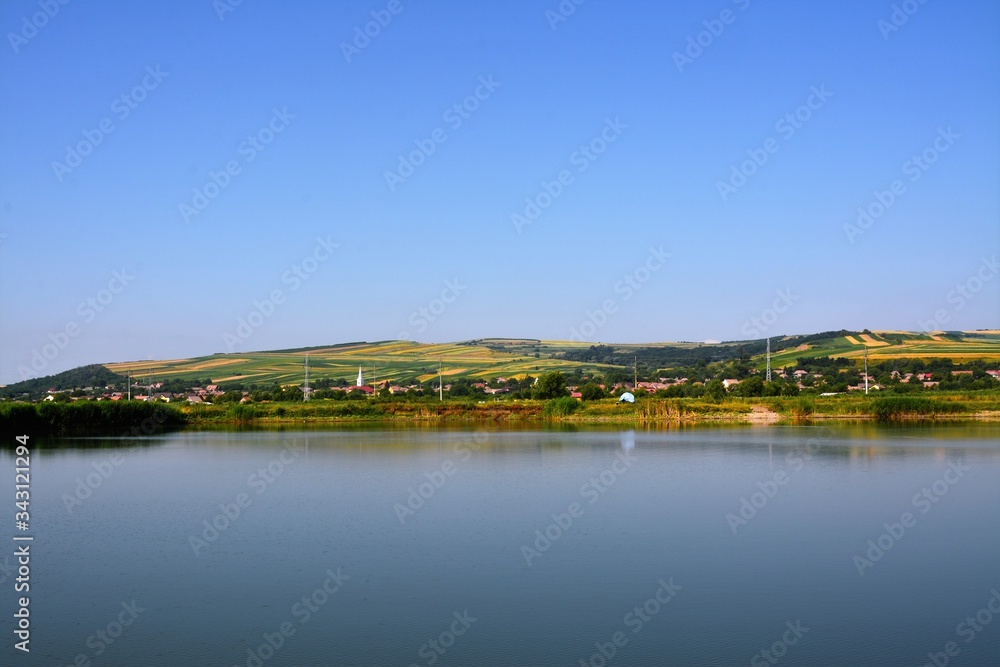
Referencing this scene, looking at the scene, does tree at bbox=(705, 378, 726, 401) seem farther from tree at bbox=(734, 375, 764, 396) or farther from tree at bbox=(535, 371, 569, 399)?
tree at bbox=(535, 371, 569, 399)

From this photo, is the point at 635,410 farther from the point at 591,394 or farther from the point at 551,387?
the point at 551,387

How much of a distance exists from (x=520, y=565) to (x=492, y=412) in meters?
33.2

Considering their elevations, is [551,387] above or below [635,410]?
→ above

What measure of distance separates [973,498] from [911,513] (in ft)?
6.94

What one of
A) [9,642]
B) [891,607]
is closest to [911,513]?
[891,607]

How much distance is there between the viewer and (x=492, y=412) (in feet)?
144

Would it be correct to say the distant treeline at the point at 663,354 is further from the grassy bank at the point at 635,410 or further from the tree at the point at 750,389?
the grassy bank at the point at 635,410

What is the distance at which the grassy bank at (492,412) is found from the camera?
38688 millimetres

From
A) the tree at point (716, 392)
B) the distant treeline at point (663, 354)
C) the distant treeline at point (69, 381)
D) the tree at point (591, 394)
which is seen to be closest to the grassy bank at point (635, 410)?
the tree at point (716, 392)

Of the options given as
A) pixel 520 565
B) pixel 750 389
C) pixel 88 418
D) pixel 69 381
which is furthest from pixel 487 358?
pixel 520 565

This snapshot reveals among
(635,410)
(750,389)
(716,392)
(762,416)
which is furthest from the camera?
(750,389)

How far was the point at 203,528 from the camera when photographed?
1325cm

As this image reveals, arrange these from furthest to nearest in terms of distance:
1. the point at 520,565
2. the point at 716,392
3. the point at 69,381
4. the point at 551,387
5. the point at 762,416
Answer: the point at 69,381 < the point at 551,387 < the point at 716,392 < the point at 762,416 < the point at 520,565

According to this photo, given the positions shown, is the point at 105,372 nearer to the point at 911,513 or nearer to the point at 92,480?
the point at 92,480
